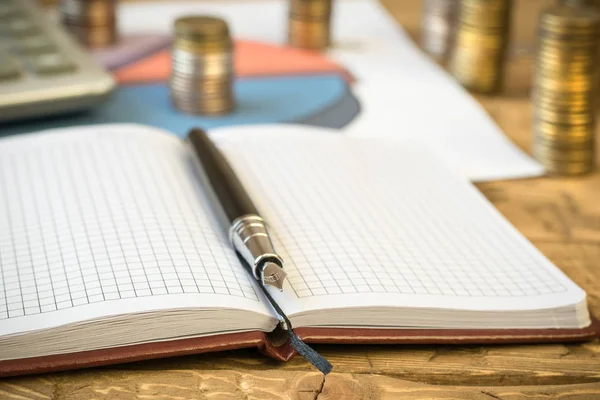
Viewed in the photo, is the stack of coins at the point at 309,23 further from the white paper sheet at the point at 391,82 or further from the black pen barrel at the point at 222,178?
the black pen barrel at the point at 222,178

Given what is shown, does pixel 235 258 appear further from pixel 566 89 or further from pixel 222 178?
pixel 566 89

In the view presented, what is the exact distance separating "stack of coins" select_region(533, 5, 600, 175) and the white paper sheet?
0.10 ft

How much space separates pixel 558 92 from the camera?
0.87m

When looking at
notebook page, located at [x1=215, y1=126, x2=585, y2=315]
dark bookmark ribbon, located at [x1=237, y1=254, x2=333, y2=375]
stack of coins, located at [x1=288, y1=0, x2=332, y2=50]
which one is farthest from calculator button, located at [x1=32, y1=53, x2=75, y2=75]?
dark bookmark ribbon, located at [x1=237, y1=254, x2=333, y2=375]

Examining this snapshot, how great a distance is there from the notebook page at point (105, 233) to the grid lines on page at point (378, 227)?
0.18 feet

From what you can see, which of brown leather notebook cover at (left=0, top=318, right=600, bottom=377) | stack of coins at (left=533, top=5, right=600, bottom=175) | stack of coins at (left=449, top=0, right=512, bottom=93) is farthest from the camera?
stack of coins at (left=449, top=0, right=512, bottom=93)

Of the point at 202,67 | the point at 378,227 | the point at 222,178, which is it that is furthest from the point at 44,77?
the point at 378,227

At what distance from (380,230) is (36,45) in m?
0.50

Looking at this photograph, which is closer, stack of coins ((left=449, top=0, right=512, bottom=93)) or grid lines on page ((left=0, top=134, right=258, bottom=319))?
grid lines on page ((left=0, top=134, right=258, bottom=319))

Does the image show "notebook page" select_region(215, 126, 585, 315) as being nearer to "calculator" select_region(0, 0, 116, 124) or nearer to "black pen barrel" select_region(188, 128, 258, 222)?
"black pen barrel" select_region(188, 128, 258, 222)

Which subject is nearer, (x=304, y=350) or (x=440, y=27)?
(x=304, y=350)

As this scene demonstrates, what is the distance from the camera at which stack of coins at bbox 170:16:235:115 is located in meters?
0.93

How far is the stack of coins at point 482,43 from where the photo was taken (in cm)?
108

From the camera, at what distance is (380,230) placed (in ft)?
2.18
